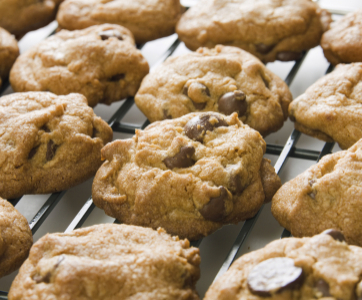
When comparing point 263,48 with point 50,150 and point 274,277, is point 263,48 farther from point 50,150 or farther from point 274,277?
point 274,277

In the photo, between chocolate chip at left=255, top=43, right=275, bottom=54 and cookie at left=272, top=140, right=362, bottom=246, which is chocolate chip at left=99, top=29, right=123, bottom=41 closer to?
chocolate chip at left=255, top=43, right=275, bottom=54

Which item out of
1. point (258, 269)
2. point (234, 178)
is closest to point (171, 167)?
point (234, 178)

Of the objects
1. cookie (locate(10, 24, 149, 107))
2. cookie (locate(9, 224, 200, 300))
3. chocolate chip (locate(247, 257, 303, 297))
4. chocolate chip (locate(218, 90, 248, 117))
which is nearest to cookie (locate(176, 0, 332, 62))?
cookie (locate(10, 24, 149, 107))

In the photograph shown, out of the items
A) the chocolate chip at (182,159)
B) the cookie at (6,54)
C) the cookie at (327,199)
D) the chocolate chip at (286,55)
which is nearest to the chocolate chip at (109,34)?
the cookie at (6,54)

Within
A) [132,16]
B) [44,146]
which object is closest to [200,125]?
[44,146]

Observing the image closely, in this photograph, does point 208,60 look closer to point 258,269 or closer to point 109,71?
point 109,71

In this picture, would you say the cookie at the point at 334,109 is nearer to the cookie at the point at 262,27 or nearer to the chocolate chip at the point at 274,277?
the cookie at the point at 262,27
